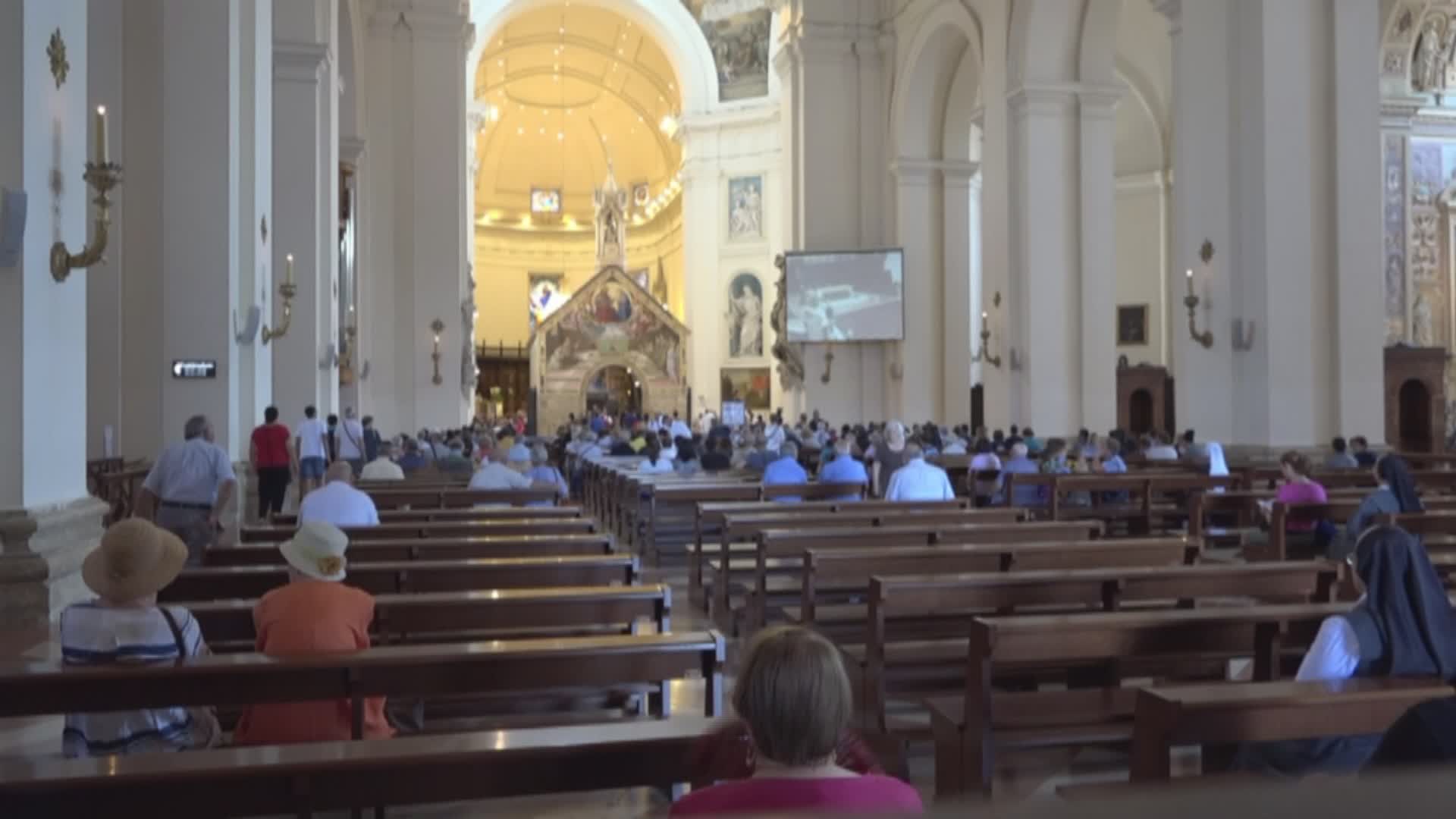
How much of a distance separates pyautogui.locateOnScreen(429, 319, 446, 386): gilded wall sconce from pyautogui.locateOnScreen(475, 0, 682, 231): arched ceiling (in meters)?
18.3

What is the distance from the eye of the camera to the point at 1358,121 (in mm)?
12531

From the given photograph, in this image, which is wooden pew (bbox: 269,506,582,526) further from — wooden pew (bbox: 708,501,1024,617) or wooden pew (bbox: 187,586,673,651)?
wooden pew (bbox: 187,586,673,651)

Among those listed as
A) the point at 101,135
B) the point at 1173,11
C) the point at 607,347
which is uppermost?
the point at 1173,11

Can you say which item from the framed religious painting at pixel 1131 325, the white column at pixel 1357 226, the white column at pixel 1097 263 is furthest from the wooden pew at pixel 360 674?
the framed religious painting at pixel 1131 325

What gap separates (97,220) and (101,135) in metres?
0.45

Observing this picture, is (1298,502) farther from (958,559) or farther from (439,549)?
(439,549)

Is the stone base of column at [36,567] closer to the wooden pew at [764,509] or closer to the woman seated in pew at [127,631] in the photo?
the woman seated in pew at [127,631]

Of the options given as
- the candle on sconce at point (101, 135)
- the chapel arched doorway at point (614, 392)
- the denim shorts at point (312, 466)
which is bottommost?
the denim shorts at point (312, 466)

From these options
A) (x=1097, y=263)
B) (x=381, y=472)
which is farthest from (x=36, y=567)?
(x=1097, y=263)

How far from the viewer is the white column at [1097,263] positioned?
17.7 meters

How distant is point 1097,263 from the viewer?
17.8 metres

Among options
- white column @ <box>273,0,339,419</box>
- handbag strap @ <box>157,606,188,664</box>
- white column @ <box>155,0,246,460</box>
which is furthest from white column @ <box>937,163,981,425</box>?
handbag strap @ <box>157,606,188,664</box>

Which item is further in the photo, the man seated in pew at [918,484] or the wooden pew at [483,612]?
the man seated in pew at [918,484]

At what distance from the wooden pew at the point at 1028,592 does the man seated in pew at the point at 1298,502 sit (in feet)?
10.4
